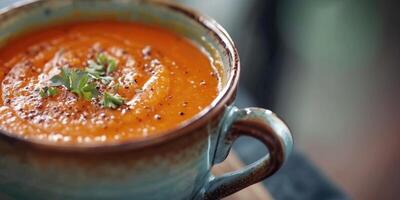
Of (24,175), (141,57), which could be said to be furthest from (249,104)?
(24,175)

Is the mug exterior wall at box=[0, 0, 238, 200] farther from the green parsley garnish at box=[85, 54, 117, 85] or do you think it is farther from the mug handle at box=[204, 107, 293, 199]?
the green parsley garnish at box=[85, 54, 117, 85]

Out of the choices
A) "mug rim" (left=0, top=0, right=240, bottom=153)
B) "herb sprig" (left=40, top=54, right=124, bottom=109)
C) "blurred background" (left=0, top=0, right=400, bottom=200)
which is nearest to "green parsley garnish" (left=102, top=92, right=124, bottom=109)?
"herb sprig" (left=40, top=54, right=124, bottom=109)

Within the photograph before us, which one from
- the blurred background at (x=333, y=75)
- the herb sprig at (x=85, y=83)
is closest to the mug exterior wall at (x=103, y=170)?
the herb sprig at (x=85, y=83)

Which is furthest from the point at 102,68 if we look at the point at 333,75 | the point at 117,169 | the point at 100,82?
the point at 333,75

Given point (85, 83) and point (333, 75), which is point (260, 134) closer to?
point (85, 83)

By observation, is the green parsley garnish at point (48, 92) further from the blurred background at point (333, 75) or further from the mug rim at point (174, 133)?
the blurred background at point (333, 75)

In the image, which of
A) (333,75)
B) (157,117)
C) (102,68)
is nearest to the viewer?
(157,117)

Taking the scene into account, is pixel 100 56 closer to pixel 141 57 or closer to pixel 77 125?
pixel 141 57

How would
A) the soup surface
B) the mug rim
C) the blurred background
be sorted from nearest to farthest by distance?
the mug rim → the soup surface → the blurred background
